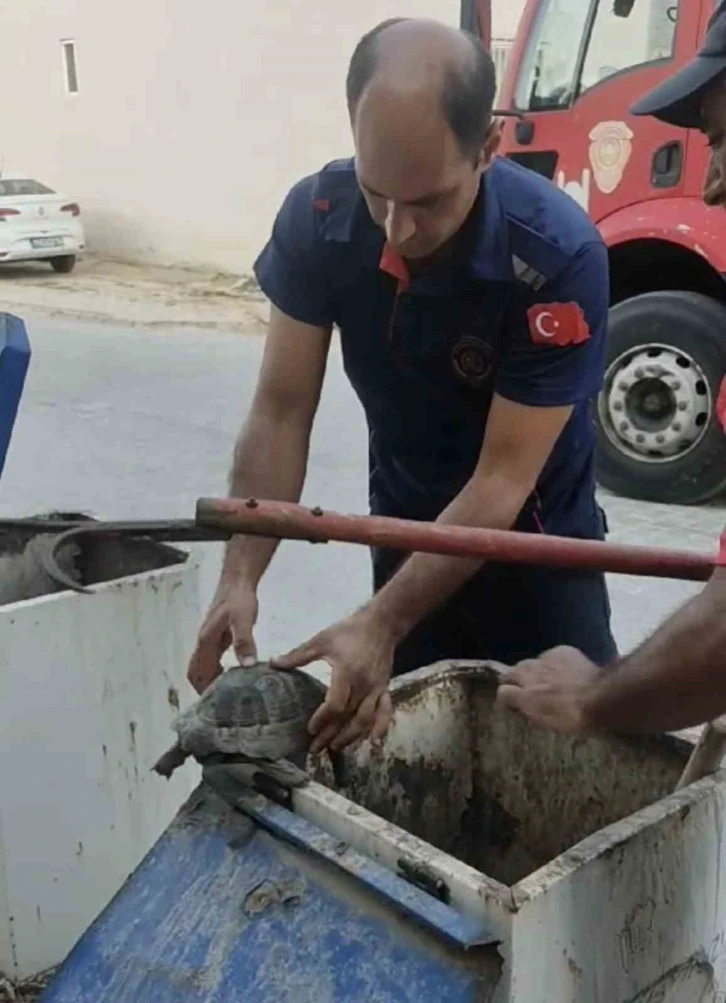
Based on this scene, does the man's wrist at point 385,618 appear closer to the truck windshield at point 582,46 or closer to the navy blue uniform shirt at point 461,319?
the navy blue uniform shirt at point 461,319

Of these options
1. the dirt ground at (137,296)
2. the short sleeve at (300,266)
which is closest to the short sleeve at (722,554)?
the short sleeve at (300,266)

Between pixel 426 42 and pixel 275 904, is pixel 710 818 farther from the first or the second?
pixel 426 42

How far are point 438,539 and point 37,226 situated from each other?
1249 cm

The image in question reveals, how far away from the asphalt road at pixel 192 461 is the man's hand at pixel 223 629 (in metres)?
1.10

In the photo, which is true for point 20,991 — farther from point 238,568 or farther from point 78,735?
point 238,568

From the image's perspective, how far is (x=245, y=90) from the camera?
507 inches

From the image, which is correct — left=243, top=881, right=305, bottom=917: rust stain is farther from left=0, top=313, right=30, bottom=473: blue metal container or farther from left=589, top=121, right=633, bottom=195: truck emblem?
left=589, top=121, right=633, bottom=195: truck emblem

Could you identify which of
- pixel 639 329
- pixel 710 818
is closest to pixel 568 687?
pixel 710 818

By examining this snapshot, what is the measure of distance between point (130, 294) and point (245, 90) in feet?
8.17

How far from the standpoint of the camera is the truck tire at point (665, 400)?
4918mm

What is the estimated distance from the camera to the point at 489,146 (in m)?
1.71

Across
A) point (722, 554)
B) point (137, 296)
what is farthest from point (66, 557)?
point (137, 296)

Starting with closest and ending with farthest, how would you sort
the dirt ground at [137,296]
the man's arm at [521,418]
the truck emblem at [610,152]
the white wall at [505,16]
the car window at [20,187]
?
the man's arm at [521,418] → the truck emblem at [610,152] → the dirt ground at [137,296] → the white wall at [505,16] → the car window at [20,187]

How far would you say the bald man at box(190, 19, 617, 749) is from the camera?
161cm
